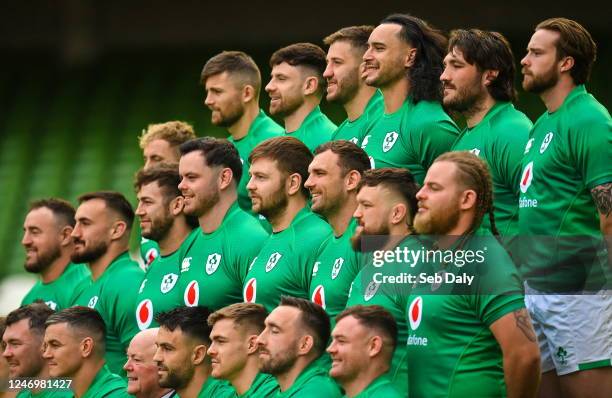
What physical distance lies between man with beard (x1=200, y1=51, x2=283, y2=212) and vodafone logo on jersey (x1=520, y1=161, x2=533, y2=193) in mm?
2000

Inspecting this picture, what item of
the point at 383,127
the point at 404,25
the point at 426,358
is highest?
the point at 404,25

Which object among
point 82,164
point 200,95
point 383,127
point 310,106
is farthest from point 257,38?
point 383,127

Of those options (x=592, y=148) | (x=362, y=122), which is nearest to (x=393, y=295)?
(x=592, y=148)

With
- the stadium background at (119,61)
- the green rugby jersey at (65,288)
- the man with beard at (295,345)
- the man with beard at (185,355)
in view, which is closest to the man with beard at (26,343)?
the green rugby jersey at (65,288)

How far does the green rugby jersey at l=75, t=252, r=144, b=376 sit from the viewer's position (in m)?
6.95

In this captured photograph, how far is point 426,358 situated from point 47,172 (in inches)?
349

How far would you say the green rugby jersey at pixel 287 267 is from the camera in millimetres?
6109

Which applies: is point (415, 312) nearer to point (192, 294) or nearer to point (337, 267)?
point (337, 267)

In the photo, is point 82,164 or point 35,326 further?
point 82,164

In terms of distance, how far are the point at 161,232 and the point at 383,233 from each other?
1.89 m

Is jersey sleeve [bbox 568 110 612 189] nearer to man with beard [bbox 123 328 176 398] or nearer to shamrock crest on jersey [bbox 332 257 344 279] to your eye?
shamrock crest on jersey [bbox 332 257 344 279]

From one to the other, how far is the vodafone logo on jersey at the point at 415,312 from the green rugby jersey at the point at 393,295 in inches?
4.3

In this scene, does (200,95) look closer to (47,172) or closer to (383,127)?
(47,172)

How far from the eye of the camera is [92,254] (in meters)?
7.33
